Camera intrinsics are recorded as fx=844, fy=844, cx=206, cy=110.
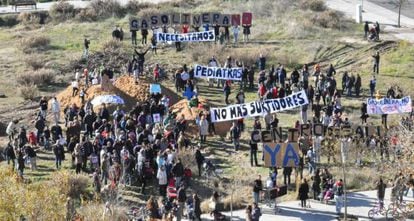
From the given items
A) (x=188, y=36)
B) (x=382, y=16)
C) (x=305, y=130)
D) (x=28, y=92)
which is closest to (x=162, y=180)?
(x=305, y=130)

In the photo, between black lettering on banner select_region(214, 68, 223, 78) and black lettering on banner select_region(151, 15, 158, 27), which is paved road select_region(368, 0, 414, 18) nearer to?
black lettering on banner select_region(151, 15, 158, 27)

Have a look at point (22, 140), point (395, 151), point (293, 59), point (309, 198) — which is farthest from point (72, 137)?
point (293, 59)

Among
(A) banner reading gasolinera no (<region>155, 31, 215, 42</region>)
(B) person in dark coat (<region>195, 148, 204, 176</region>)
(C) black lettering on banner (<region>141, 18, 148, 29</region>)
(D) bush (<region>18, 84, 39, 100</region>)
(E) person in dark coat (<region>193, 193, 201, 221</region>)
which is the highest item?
(C) black lettering on banner (<region>141, 18, 148, 29</region>)

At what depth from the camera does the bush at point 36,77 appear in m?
46.8

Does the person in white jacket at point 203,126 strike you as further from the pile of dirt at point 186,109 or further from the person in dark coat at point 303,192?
the person in dark coat at point 303,192

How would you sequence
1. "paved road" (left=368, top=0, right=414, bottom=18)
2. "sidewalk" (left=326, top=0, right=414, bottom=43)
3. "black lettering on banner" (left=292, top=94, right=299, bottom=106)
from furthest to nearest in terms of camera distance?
"paved road" (left=368, top=0, right=414, bottom=18) → "sidewalk" (left=326, top=0, right=414, bottom=43) → "black lettering on banner" (left=292, top=94, right=299, bottom=106)

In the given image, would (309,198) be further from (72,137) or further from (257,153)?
(72,137)

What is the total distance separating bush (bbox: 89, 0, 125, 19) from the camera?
6412cm

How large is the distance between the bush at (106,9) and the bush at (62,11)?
1.84 meters

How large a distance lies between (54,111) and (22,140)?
451 cm

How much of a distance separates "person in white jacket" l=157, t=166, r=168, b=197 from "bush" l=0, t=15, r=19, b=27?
4001 centimetres

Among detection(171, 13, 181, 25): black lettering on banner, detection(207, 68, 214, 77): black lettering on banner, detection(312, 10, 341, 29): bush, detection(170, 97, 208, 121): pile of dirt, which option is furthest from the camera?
detection(312, 10, 341, 29): bush

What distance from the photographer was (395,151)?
29328 mm

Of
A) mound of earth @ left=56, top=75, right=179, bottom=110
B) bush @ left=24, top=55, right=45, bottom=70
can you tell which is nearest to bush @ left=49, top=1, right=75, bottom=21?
bush @ left=24, top=55, right=45, bottom=70
